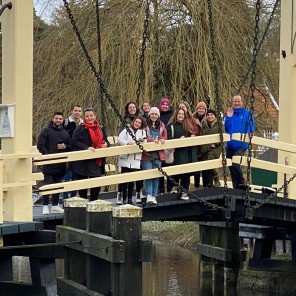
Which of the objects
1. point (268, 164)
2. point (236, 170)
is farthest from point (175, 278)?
point (268, 164)

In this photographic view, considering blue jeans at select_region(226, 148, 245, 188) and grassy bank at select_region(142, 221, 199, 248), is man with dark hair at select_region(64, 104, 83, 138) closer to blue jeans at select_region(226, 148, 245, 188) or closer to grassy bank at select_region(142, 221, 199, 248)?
blue jeans at select_region(226, 148, 245, 188)

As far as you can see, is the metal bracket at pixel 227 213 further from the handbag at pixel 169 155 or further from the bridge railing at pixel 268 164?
the handbag at pixel 169 155

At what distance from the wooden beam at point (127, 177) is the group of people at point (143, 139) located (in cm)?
23

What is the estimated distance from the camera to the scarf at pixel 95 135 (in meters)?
12.3

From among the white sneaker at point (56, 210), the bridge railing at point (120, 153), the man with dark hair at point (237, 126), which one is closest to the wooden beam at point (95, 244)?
the bridge railing at point (120, 153)

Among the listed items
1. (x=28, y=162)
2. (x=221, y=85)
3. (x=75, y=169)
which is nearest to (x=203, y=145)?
(x=75, y=169)

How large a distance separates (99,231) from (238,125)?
363 centimetres

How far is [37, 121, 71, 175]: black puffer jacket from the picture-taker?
1212cm

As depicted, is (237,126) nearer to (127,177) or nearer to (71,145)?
(127,177)

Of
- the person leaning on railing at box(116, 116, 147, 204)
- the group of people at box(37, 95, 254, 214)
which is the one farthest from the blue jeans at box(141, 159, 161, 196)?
the person leaning on railing at box(116, 116, 147, 204)

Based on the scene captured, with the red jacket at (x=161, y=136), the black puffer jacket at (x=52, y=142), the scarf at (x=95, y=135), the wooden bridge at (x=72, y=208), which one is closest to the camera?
the wooden bridge at (x=72, y=208)

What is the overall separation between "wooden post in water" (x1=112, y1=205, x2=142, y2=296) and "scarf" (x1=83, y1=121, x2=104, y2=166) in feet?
8.69

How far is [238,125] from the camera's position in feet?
43.6

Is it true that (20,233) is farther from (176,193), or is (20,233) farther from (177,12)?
(177,12)
